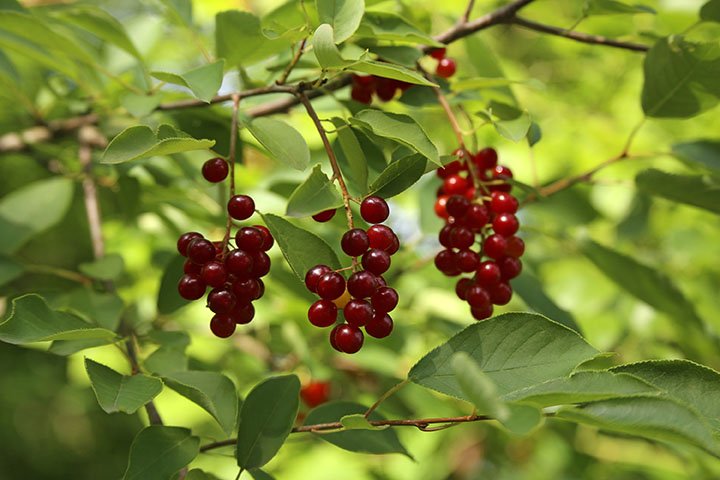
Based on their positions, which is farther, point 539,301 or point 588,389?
point 539,301

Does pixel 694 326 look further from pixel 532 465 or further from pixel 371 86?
pixel 532 465

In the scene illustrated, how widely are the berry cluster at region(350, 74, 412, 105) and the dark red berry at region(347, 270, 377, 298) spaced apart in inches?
14.0

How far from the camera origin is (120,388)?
675mm

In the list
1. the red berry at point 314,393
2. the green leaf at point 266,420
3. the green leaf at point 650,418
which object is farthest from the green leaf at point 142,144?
the red berry at point 314,393

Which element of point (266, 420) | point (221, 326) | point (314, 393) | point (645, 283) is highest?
point (221, 326)

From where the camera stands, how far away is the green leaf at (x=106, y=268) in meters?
1.02

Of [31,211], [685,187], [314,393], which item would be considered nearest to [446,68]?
[685,187]

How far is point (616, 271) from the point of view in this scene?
108 cm

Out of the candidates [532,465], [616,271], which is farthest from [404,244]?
[532,465]

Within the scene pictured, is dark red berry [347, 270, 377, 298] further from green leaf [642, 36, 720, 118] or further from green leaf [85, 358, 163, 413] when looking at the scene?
green leaf [642, 36, 720, 118]

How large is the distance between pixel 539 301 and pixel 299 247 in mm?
429

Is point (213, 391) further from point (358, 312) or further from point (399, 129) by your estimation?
point (399, 129)

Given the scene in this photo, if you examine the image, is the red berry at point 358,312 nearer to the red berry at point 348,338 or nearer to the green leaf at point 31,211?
the red berry at point 348,338

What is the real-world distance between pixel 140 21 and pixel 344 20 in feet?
2.75
